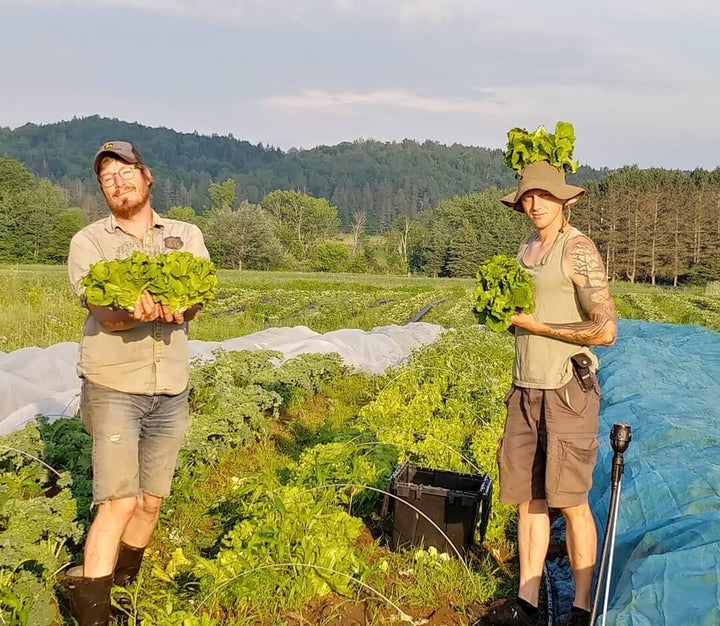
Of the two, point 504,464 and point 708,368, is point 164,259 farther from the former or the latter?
point 708,368

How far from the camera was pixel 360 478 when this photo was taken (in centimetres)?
447

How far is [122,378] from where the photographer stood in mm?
3113

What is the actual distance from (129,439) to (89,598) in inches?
27.8

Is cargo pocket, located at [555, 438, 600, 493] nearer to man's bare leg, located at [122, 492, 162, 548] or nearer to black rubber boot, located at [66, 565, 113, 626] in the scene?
man's bare leg, located at [122, 492, 162, 548]

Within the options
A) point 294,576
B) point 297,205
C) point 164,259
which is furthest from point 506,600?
point 297,205

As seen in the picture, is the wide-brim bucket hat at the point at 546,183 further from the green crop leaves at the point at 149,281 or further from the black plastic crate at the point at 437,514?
the black plastic crate at the point at 437,514

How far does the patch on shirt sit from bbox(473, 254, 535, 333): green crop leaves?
4.75 feet

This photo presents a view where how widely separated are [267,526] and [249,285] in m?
28.7

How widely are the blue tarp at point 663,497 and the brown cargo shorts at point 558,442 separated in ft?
1.42

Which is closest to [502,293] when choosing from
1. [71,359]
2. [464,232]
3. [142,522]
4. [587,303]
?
[587,303]

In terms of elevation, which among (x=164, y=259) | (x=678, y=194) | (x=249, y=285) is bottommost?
(x=249, y=285)

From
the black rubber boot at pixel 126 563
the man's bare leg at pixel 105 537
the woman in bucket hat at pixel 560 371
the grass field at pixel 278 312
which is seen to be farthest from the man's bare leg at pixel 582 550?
the grass field at pixel 278 312

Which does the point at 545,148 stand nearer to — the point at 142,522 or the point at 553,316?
the point at 553,316

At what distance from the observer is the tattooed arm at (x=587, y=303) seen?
3.08 meters
